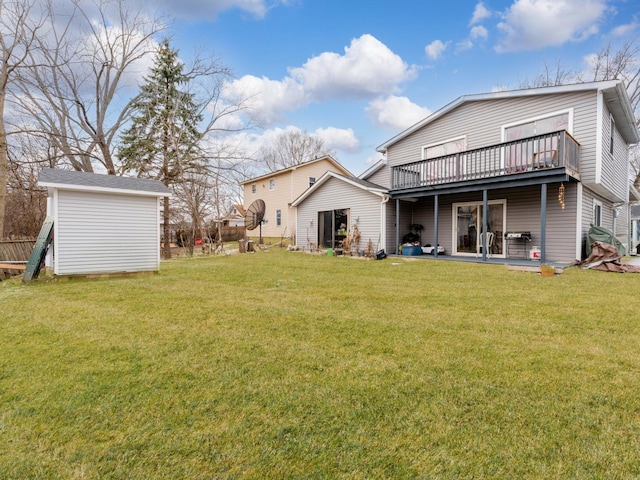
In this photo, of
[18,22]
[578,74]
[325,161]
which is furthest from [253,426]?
[578,74]

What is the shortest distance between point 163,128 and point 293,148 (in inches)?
696

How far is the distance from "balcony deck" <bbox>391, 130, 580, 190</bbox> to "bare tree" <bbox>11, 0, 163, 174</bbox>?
43.3 feet

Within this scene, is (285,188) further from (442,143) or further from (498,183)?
(498,183)

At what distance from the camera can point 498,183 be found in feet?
31.3

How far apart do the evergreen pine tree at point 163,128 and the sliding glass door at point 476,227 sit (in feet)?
39.6

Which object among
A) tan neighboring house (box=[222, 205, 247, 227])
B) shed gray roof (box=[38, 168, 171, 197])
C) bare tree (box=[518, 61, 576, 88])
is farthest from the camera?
tan neighboring house (box=[222, 205, 247, 227])

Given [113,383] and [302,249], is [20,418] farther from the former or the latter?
[302,249]

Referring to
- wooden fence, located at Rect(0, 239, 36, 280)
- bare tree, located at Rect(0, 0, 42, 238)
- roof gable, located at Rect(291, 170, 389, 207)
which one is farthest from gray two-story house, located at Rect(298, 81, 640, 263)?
bare tree, located at Rect(0, 0, 42, 238)

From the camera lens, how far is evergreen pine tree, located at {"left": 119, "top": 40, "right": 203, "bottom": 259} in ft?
52.2

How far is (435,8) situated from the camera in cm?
1192

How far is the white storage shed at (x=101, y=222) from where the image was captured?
6.60m

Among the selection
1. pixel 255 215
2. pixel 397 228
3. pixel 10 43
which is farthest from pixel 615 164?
pixel 10 43

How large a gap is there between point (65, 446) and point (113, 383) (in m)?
0.68

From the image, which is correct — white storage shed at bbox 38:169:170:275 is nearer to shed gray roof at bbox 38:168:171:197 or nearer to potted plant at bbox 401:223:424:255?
shed gray roof at bbox 38:168:171:197
